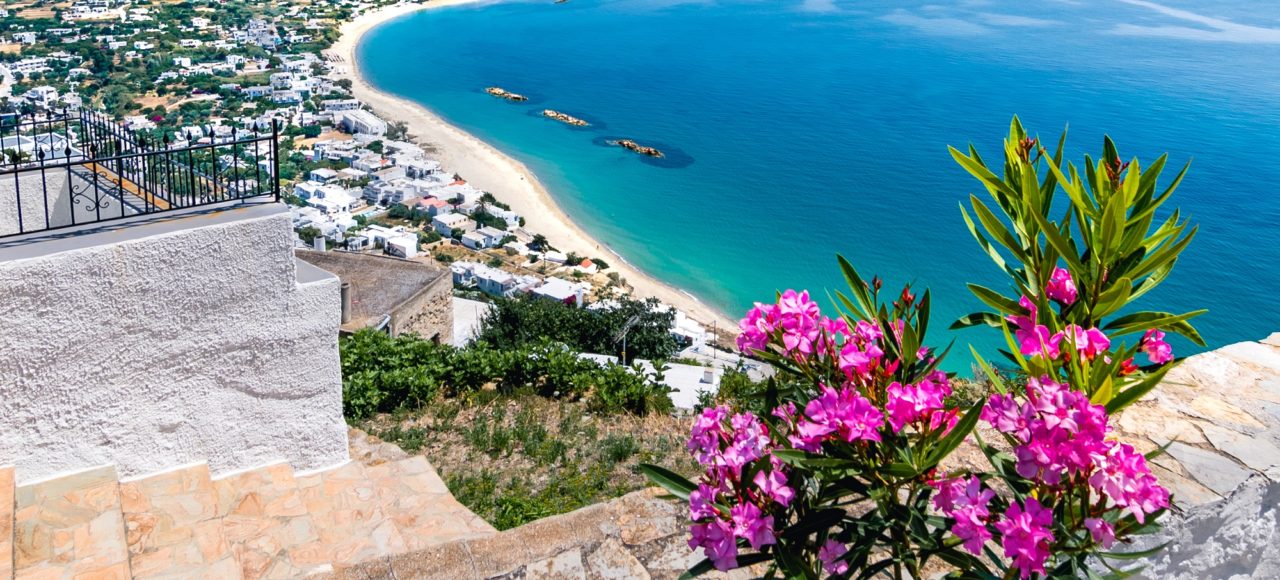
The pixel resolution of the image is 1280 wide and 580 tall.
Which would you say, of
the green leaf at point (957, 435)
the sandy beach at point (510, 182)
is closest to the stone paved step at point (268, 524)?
the green leaf at point (957, 435)

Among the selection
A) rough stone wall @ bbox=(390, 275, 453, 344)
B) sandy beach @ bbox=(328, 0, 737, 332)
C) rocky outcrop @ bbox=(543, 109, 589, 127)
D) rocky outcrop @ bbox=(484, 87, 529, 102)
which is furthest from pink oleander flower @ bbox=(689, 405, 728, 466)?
rocky outcrop @ bbox=(484, 87, 529, 102)

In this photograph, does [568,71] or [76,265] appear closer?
[76,265]

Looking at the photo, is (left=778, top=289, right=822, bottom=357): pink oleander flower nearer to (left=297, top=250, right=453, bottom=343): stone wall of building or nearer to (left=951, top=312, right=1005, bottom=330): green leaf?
(left=951, top=312, right=1005, bottom=330): green leaf

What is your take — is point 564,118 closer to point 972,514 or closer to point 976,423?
point 976,423

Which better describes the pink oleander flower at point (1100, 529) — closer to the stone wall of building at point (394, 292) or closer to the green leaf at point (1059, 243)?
the green leaf at point (1059, 243)

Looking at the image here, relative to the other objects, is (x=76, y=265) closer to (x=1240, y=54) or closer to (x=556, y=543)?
(x=556, y=543)

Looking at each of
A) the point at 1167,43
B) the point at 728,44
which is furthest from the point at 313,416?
the point at 1167,43
